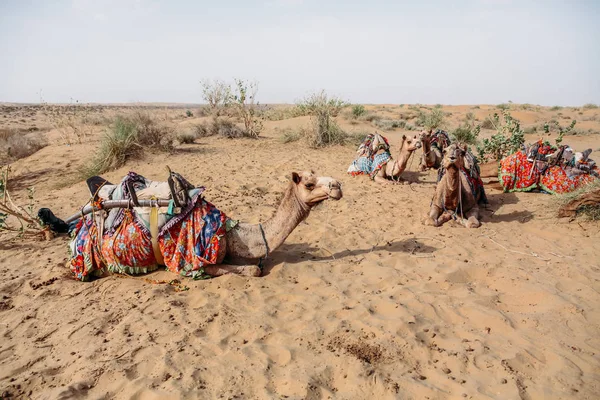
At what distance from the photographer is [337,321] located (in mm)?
3891

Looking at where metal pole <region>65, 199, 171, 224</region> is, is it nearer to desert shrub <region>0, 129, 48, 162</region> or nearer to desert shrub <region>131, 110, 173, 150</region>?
desert shrub <region>131, 110, 173, 150</region>

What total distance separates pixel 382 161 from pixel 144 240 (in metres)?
6.51

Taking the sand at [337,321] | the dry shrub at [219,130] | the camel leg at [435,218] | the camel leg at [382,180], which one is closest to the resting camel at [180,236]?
the sand at [337,321]

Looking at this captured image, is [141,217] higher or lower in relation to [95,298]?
higher

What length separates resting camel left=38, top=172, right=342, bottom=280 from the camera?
14.6 ft

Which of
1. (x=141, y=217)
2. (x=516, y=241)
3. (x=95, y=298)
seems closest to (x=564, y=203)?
(x=516, y=241)

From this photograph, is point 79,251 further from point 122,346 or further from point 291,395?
point 291,395

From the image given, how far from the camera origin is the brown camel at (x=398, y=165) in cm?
855

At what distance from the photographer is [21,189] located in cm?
957

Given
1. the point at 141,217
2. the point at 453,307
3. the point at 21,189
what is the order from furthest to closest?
the point at 21,189 < the point at 141,217 < the point at 453,307

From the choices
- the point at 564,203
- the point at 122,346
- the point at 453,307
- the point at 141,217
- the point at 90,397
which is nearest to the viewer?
the point at 90,397

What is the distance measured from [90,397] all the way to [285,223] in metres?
2.40

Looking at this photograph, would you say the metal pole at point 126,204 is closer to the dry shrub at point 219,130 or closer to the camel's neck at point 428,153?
the camel's neck at point 428,153

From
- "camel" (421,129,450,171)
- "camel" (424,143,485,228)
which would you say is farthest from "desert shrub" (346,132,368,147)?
"camel" (424,143,485,228)
